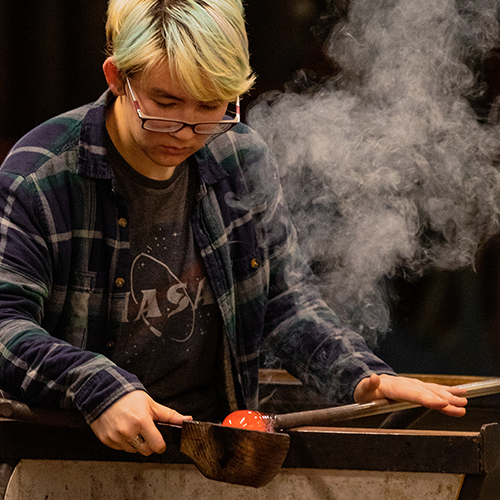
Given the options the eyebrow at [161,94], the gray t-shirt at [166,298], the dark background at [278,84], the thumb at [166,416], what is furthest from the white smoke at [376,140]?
the thumb at [166,416]

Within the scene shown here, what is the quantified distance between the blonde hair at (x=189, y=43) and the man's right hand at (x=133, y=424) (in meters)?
0.67

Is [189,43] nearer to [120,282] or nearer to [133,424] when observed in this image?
[120,282]

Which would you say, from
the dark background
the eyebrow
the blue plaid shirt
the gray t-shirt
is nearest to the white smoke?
the dark background

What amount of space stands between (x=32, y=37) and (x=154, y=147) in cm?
146

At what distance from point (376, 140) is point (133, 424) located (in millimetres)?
1515

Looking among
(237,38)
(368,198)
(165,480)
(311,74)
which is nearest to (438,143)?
(368,198)

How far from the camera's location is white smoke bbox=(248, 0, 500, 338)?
2.31 meters

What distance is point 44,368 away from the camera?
1.31 metres

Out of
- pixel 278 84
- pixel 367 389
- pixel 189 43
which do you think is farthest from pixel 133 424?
pixel 278 84

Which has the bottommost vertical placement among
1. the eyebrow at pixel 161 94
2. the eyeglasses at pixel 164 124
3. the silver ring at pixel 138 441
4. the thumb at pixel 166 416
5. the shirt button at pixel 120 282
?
the silver ring at pixel 138 441

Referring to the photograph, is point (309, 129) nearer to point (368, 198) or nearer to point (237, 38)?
point (368, 198)

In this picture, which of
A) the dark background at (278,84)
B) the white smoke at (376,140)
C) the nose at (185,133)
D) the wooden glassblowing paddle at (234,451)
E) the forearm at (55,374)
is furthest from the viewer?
the dark background at (278,84)

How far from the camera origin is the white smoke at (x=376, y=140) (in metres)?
2.31

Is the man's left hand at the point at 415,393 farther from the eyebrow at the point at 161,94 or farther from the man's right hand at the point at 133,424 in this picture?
the eyebrow at the point at 161,94
